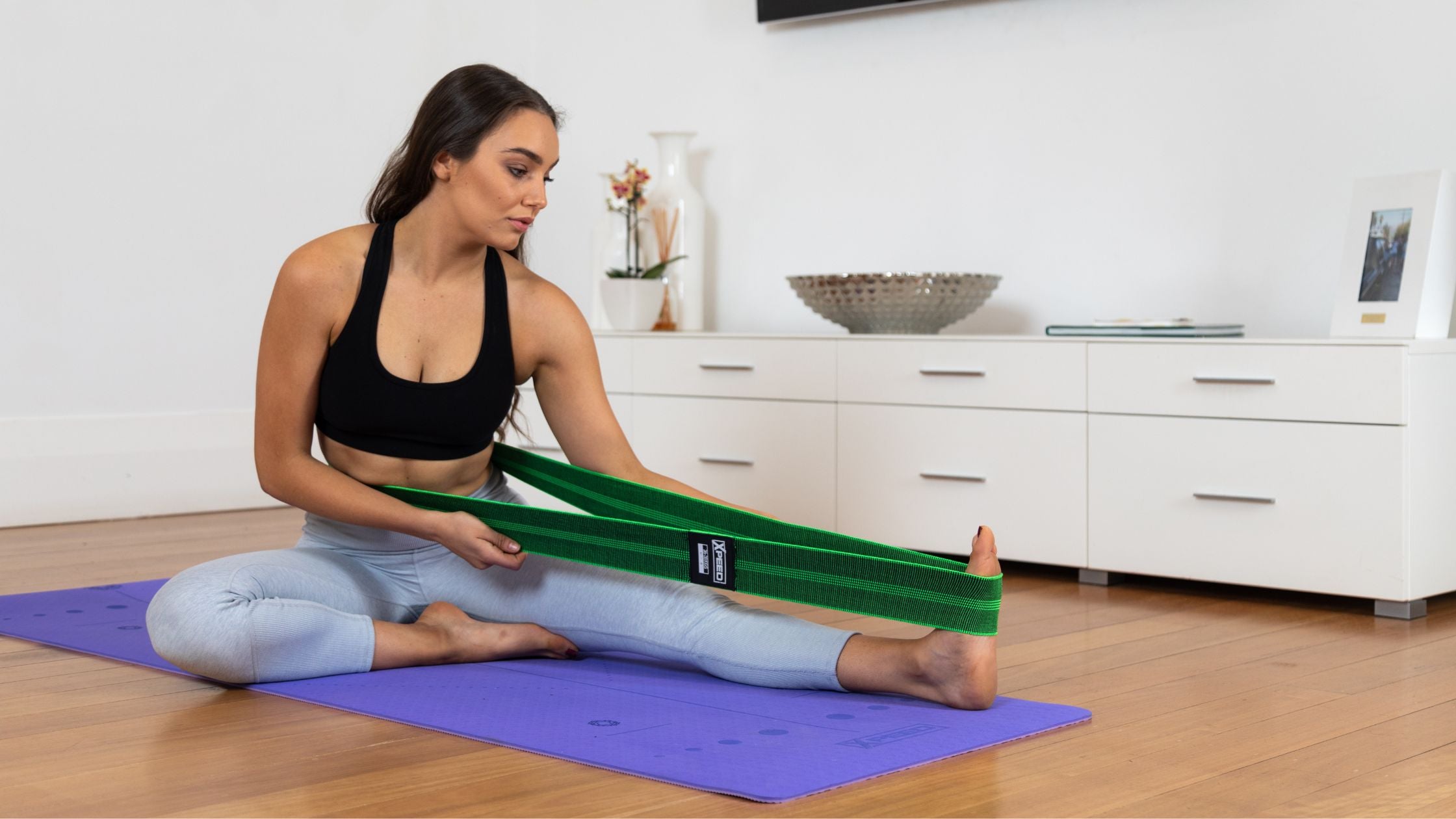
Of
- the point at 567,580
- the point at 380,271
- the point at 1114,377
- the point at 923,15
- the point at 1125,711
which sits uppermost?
the point at 923,15

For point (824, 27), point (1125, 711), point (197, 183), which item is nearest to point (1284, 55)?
point (824, 27)

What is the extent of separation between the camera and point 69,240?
4062 mm

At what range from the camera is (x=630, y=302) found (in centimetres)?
413

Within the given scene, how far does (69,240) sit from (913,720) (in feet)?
10.4

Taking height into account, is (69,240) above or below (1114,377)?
above

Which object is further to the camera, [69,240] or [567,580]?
[69,240]

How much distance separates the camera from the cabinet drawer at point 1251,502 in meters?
2.73

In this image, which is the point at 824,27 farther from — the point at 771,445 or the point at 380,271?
the point at 380,271

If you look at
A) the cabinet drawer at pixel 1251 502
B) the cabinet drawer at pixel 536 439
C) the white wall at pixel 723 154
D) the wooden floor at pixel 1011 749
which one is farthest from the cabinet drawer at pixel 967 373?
the cabinet drawer at pixel 536 439

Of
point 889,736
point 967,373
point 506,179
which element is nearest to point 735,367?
point 967,373

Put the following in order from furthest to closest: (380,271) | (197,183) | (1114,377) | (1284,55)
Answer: (197,183) → (1284,55) → (1114,377) → (380,271)

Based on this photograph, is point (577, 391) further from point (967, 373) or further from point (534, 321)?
point (967, 373)

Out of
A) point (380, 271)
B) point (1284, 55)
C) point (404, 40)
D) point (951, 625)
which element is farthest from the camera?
point (404, 40)

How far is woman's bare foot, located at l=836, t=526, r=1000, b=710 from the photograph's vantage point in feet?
5.89
